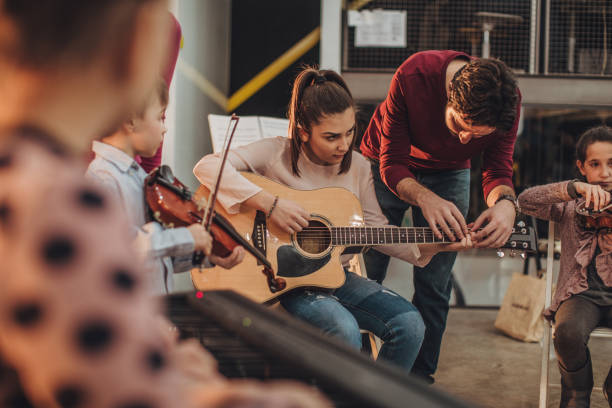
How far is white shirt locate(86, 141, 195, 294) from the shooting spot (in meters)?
1.20

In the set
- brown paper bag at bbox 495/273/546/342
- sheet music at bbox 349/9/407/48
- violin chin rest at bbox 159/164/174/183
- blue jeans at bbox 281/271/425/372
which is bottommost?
brown paper bag at bbox 495/273/546/342

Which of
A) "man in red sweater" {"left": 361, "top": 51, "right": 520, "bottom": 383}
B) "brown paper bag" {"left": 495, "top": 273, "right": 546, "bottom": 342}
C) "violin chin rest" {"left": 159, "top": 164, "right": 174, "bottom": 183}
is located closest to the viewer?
"violin chin rest" {"left": 159, "top": 164, "right": 174, "bottom": 183}

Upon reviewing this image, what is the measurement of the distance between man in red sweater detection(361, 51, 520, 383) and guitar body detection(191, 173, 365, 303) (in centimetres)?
31

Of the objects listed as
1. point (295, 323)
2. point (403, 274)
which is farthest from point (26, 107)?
point (403, 274)

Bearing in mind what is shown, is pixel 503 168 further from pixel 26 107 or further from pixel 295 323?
pixel 26 107

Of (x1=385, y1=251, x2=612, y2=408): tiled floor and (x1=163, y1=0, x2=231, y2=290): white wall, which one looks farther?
(x1=163, y1=0, x2=231, y2=290): white wall

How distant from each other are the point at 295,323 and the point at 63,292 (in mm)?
339

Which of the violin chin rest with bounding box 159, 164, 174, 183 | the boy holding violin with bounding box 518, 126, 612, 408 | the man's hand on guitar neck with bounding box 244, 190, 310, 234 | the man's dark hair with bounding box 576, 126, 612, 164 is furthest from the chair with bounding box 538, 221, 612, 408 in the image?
the violin chin rest with bounding box 159, 164, 174, 183

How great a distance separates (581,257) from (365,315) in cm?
95

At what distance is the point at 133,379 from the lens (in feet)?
1.32

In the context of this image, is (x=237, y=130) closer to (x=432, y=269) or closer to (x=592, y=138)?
(x=432, y=269)

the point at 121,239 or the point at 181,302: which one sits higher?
the point at 121,239

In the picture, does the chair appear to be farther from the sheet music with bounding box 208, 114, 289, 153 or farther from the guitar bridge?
the sheet music with bounding box 208, 114, 289, 153

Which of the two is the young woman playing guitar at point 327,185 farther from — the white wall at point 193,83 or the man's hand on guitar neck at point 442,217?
the white wall at point 193,83
